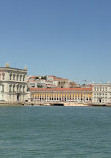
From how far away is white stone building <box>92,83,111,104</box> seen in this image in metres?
107

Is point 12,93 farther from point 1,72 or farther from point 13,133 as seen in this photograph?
point 13,133

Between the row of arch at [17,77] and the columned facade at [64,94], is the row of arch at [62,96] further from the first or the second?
the row of arch at [17,77]

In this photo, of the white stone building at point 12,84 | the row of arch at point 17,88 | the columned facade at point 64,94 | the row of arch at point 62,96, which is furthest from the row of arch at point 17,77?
the row of arch at point 62,96

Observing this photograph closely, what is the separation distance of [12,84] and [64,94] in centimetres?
2850

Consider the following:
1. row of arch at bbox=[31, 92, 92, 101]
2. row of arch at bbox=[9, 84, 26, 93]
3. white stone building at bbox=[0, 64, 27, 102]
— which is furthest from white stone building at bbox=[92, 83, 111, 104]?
white stone building at bbox=[0, 64, 27, 102]

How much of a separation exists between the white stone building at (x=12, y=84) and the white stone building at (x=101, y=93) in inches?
926

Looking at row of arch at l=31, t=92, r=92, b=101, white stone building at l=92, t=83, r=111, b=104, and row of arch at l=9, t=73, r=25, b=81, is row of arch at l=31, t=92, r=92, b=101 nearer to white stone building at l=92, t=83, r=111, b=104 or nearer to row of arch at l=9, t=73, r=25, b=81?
white stone building at l=92, t=83, r=111, b=104

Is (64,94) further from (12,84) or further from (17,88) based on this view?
(12,84)

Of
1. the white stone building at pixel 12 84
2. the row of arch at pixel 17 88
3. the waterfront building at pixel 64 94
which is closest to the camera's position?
the white stone building at pixel 12 84

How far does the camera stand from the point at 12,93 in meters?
90.0

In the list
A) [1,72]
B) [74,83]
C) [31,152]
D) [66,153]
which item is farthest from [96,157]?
[74,83]

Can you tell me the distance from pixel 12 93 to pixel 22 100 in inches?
165

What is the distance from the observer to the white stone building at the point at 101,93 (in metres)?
107

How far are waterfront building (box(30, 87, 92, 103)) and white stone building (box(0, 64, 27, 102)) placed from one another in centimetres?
2197
